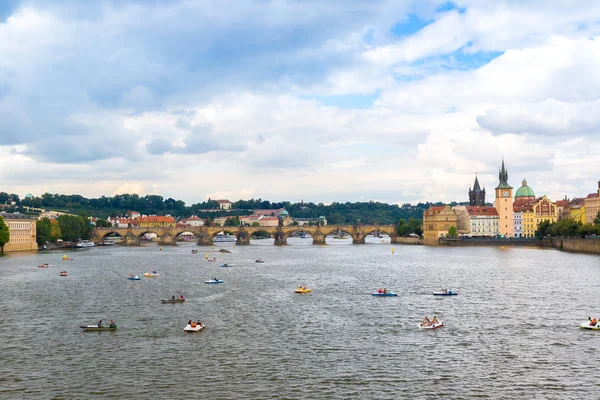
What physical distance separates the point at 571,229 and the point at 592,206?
37367 millimetres

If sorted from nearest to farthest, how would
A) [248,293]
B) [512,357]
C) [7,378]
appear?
[7,378]
[512,357]
[248,293]

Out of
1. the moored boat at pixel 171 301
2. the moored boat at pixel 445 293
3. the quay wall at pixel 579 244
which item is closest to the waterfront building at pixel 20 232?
the moored boat at pixel 171 301

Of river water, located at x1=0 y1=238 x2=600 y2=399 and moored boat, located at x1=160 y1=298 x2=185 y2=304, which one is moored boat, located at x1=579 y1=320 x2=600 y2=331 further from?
moored boat, located at x1=160 y1=298 x2=185 y2=304

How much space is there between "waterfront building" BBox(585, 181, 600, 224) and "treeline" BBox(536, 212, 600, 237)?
14064mm

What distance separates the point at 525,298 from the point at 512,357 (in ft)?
87.1

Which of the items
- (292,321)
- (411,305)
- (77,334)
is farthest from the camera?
(411,305)

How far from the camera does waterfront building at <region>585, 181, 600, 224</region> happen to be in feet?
590

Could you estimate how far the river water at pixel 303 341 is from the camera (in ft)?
115

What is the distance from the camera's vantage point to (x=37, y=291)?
74.4 m

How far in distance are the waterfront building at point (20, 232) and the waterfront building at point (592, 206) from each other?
444 feet

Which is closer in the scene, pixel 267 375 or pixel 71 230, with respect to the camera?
pixel 267 375

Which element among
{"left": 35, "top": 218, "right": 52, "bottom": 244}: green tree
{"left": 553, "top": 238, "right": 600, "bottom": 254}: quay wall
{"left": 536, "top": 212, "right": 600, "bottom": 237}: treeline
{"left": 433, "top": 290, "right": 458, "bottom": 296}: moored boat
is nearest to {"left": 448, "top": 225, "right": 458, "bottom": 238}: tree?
{"left": 536, "top": 212, "right": 600, "bottom": 237}: treeline

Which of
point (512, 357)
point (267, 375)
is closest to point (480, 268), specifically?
point (512, 357)

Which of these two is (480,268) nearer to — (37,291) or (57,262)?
(37,291)
